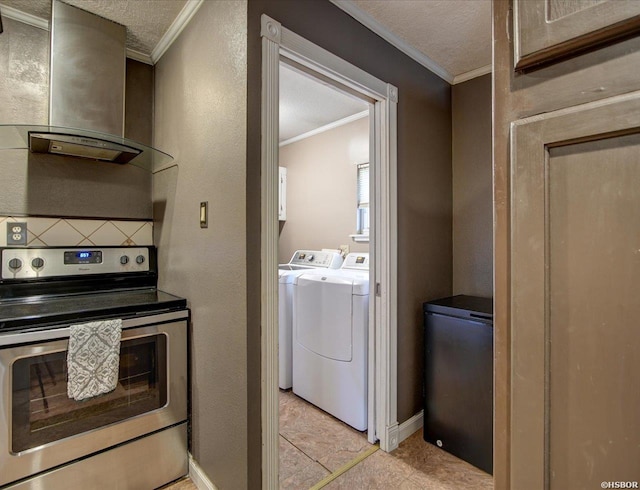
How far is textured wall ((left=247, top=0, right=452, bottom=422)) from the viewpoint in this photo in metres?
1.60

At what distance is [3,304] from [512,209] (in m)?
2.21

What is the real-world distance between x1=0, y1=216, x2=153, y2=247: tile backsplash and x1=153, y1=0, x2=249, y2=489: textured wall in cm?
41

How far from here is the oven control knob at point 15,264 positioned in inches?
67.0

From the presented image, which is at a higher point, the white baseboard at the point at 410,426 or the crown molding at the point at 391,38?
the crown molding at the point at 391,38

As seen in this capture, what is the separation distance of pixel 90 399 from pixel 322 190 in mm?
2694

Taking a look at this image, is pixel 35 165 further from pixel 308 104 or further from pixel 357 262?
pixel 357 262

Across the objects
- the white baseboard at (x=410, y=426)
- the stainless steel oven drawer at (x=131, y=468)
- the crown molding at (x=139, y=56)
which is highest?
the crown molding at (x=139, y=56)

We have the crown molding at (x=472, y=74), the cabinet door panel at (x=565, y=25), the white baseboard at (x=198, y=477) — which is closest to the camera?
the cabinet door panel at (x=565, y=25)

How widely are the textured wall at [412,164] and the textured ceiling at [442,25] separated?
0.10 m

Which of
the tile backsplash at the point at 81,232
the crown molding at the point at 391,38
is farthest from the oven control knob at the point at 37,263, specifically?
the crown molding at the point at 391,38

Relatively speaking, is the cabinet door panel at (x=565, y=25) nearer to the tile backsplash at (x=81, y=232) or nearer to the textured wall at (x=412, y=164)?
the textured wall at (x=412, y=164)

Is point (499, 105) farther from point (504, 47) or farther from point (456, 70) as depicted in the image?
point (456, 70)

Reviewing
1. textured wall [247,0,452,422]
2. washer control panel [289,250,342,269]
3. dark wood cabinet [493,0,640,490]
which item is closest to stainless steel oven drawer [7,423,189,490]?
textured wall [247,0,452,422]

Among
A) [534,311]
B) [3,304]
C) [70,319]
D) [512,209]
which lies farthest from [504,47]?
[3,304]
